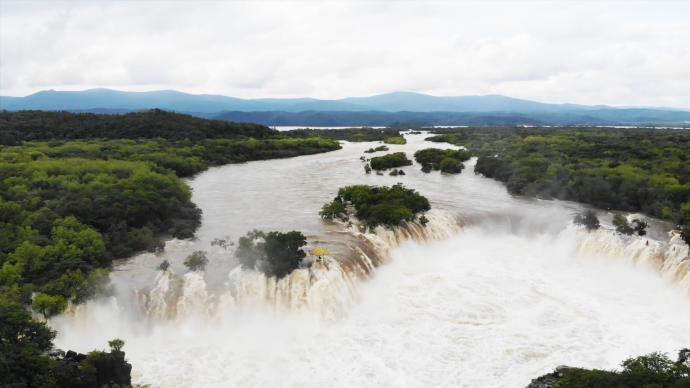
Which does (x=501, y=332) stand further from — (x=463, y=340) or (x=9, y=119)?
(x=9, y=119)

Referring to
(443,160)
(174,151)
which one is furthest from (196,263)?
(174,151)

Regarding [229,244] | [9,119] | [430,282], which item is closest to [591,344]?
[430,282]

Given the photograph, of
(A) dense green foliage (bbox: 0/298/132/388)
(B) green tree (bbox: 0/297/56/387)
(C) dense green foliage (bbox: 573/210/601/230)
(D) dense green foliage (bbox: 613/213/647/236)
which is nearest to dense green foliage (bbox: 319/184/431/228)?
(C) dense green foliage (bbox: 573/210/601/230)

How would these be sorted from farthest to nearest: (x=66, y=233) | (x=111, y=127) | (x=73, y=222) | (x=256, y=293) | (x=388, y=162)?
1. (x=111, y=127)
2. (x=388, y=162)
3. (x=73, y=222)
4. (x=66, y=233)
5. (x=256, y=293)

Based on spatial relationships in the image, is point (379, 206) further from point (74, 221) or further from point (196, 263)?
point (74, 221)

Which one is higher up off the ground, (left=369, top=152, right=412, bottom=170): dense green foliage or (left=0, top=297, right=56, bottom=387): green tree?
(left=369, top=152, right=412, bottom=170): dense green foliage

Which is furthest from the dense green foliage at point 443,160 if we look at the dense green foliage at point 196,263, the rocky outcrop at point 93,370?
the rocky outcrop at point 93,370

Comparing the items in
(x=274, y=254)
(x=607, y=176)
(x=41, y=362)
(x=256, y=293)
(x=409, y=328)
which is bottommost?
(x=409, y=328)

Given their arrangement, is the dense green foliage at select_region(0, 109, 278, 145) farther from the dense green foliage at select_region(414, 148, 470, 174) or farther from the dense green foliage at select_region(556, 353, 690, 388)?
the dense green foliage at select_region(556, 353, 690, 388)
